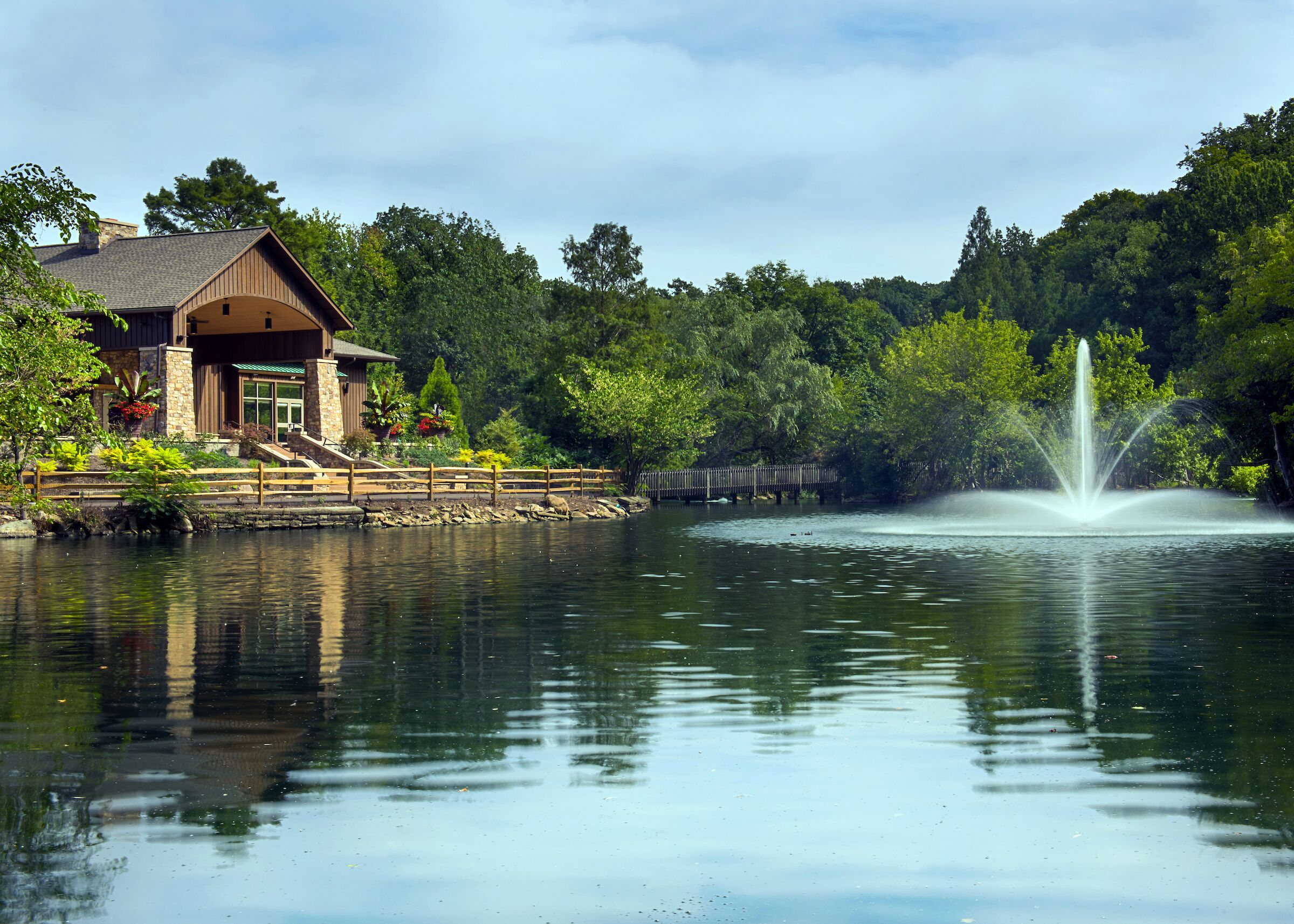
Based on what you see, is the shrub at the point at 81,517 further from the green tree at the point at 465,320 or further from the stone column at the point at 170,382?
the green tree at the point at 465,320

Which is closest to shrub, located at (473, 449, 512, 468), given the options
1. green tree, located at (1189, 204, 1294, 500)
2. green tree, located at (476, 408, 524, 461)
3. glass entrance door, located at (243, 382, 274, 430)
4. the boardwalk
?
green tree, located at (476, 408, 524, 461)

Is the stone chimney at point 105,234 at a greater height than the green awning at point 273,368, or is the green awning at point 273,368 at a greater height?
the stone chimney at point 105,234

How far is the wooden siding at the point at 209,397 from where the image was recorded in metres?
52.4

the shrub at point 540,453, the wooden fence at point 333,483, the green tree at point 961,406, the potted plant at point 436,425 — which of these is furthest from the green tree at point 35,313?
the green tree at point 961,406

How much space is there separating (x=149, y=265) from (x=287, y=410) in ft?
30.6

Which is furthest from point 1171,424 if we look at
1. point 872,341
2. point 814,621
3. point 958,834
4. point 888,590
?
point 958,834

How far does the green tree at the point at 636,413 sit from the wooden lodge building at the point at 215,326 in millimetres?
11857

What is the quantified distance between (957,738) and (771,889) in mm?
3648

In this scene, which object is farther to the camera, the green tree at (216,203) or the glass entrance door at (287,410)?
the green tree at (216,203)

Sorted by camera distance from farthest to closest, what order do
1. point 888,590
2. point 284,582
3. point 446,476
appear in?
point 446,476 < point 284,582 < point 888,590

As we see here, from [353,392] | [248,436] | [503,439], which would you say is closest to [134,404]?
[248,436]

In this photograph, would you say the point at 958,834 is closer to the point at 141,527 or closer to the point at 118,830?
the point at 118,830

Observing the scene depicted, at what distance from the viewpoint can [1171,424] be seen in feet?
203

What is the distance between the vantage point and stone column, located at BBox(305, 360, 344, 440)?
5203 cm
